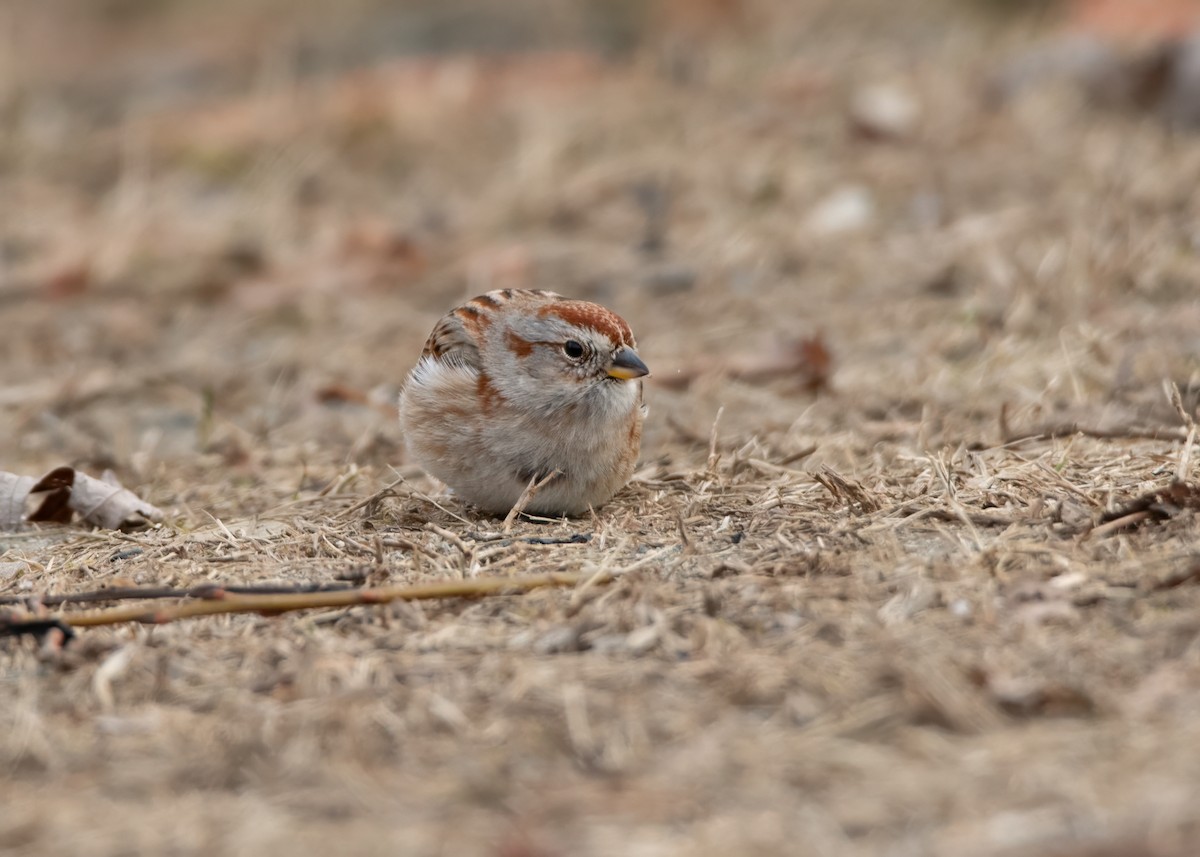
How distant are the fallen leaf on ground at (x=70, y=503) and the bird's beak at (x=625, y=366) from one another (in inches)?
57.2

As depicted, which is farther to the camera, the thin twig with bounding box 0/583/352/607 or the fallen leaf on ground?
the fallen leaf on ground

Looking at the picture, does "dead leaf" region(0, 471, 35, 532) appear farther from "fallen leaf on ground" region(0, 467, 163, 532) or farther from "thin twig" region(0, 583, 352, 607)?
"thin twig" region(0, 583, 352, 607)

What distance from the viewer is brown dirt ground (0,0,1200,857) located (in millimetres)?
2553

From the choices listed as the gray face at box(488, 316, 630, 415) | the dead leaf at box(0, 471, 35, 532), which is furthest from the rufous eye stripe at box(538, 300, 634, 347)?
the dead leaf at box(0, 471, 35, 532)

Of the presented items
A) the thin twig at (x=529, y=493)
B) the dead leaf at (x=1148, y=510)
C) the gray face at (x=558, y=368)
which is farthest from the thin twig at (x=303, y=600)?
the dead leaf at (x=1148, y=510)

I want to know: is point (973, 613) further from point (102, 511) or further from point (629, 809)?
point (102, 511)

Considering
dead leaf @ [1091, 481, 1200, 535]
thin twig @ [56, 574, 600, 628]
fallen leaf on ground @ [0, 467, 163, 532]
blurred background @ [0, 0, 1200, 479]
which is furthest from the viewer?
blurred background @ [0, 0, 1200, 479]

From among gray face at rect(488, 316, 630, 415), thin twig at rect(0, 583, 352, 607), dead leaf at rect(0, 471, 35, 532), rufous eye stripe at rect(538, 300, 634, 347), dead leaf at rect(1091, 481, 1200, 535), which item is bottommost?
dead leaf at rect(0, 471, 35, 532)

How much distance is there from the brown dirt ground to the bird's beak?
0.40 metres

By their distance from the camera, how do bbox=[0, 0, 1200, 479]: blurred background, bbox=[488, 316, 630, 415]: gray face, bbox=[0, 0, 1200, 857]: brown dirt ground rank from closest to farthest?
bbox=[0, 0, 1200, 857]: brown dirt ground → bbox=[488, 316, 630, 415]: gray face → bbox=[0, 0, 1200, 479]: blurred background

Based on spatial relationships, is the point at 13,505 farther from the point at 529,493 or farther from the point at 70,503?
the point at 529,493

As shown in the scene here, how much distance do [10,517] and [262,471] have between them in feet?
3.29

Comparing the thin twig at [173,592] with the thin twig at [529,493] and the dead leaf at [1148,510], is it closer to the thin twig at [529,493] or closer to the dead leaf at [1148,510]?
the thin twig at [529,493]

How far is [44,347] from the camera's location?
7.42 meters
